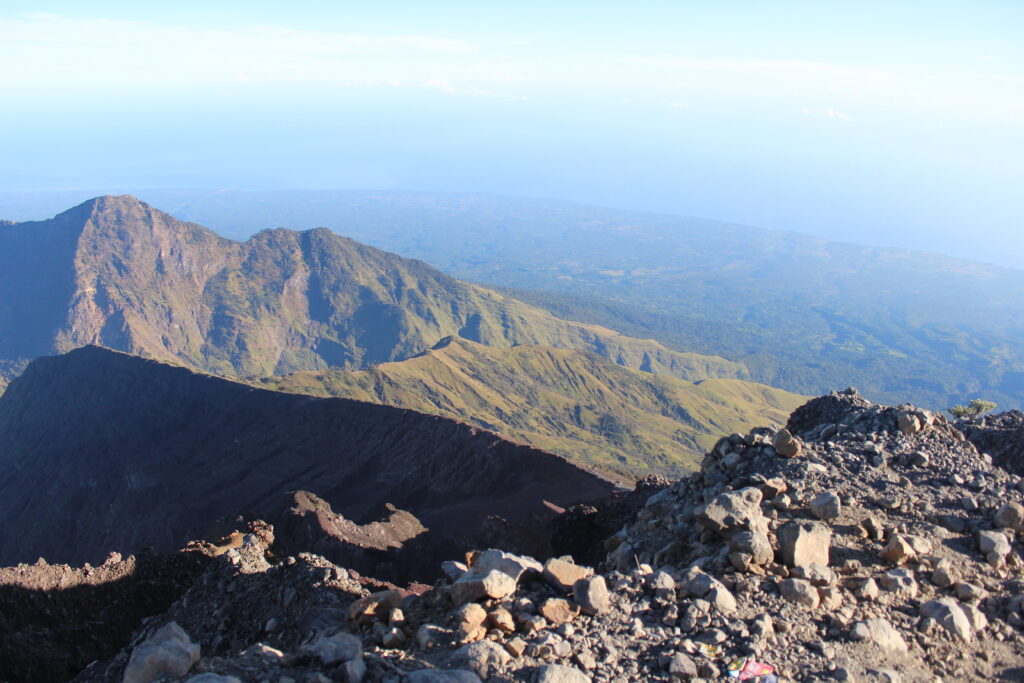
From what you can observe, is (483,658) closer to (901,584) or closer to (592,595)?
(592,595)

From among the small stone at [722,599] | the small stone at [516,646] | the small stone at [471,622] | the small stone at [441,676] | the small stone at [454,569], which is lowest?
the small stone at [454,569]

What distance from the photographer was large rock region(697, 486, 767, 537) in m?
14.6

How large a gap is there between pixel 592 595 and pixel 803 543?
4462mm

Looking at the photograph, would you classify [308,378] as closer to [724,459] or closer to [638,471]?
[638,471]

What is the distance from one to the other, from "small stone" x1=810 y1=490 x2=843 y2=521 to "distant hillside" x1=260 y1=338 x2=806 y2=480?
385ft

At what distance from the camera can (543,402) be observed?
178m

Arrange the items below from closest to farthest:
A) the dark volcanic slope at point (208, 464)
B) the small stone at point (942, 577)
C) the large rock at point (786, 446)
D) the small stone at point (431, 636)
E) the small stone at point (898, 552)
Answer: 1. the small stone at point (431, 636)
2. the small stone at point (942, 577)
3. the small stone at point (898, 552)
4. the large rock at point (786, 446)
5. the dark volcanic slope at point (208, 464)

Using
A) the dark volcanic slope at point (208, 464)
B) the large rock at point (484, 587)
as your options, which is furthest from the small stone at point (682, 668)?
the dark volcanic slope at point (208, 464)

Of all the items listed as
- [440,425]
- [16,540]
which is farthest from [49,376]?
[440,425]

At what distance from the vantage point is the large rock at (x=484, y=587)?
42.0 feet

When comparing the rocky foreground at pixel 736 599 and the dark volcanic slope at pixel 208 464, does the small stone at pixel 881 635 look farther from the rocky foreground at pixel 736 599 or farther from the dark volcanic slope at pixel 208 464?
the dark volcanic slope at pixel 208 464

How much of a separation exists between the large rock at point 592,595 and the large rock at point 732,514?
350 cm

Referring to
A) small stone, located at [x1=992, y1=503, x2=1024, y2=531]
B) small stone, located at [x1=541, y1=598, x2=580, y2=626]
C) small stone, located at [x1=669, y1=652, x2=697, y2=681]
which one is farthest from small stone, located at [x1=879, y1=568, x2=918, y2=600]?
small stone, located at [x1=541, y1=598, x2=580, y2=626]

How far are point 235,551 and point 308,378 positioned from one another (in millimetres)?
111714
